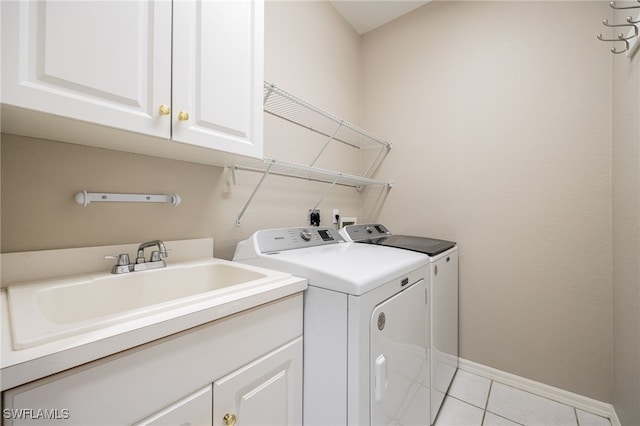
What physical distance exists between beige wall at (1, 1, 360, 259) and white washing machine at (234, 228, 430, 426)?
0.41m

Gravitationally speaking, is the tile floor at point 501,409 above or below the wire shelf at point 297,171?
below

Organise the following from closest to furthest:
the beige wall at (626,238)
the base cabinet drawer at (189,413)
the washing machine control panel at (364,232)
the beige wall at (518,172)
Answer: the base cabinet drawer at (189,413)
the beige wall at (626,238)
the beige wall at (518,172)
the washing machine control panel at (364,232)

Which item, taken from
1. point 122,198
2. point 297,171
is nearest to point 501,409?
point 297,171

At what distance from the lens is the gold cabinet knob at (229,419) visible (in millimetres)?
790

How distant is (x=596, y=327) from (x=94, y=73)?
2776mm

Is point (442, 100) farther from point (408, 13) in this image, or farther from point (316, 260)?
point (316, 260)

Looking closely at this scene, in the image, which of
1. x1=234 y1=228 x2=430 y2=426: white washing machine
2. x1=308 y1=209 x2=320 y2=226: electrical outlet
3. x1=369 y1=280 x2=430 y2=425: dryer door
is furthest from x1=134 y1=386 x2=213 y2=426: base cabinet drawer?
x1=308 y1=209 x2=320 y2=226: electrical outlet

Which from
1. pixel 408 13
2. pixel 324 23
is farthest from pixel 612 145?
pixel 324 23

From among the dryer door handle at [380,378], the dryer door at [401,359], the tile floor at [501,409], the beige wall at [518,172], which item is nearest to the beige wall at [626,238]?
the beige wall at [518,172]

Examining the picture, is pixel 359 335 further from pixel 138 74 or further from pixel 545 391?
pixel 545 391

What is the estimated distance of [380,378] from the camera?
3.26ft

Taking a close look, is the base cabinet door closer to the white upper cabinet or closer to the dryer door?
the dryer door

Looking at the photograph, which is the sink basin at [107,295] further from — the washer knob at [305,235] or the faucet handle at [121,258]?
the washer knob at [305,235]

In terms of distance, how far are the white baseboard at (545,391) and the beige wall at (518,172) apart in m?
0.04
